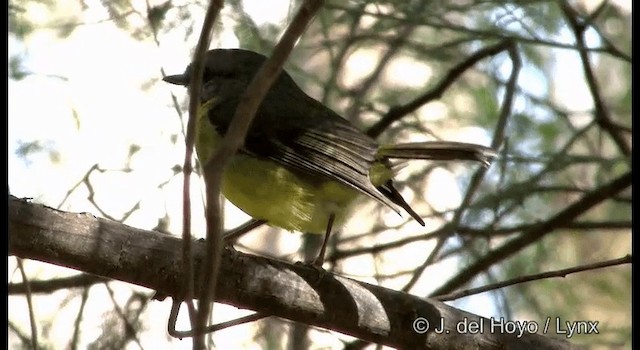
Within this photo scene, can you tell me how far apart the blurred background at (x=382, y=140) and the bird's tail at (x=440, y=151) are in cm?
25

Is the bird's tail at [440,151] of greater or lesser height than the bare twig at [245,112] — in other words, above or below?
above

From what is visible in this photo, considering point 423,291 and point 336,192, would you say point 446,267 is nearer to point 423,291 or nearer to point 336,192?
point 423,291

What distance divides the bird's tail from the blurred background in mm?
250

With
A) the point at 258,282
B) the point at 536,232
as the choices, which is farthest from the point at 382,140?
the point at 258,282

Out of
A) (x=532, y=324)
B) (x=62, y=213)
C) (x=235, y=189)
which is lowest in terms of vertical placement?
(x=62, y=213)

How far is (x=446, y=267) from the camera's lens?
176 inches

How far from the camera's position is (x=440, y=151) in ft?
Answer: 10.1

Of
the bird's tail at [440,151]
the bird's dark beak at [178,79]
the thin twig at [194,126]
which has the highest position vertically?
the bird's dark beak at [178,79]

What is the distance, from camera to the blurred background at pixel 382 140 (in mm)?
3268

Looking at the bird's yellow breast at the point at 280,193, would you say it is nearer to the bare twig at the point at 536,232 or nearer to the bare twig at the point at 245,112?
the bare twig at the point at 536,232

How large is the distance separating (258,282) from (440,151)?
0.97m

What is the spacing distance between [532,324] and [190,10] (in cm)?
170

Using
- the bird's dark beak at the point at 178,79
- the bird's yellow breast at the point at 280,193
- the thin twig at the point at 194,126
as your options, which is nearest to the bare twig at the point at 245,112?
the thin twig at the point at 194,126
